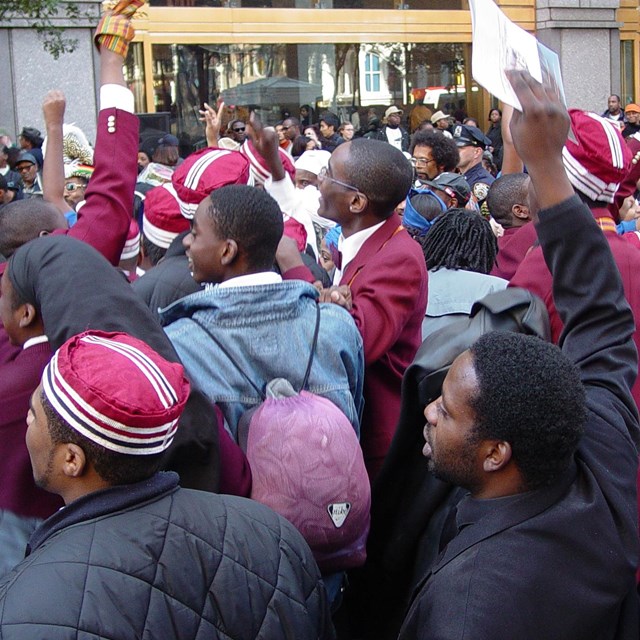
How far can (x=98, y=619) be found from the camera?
1.72 m

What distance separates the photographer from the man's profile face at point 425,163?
22.3 feet

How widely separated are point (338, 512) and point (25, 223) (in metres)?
1.95

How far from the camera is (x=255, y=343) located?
8.93ft

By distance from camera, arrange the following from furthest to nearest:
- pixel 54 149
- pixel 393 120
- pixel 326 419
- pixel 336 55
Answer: pixel 336 55 < pixel 393 120 < pixel 54 149 < pixel 326 419

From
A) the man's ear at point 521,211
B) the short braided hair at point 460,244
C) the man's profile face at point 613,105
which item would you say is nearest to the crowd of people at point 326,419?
the short braided hair at point 460,244

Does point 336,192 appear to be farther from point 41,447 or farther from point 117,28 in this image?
point 41,447

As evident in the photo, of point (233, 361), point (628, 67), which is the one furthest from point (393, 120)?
point (233, 361)

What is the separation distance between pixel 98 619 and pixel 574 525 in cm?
91

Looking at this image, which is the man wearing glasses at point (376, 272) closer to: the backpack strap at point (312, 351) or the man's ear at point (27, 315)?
the backpack strap at point (312, 351)

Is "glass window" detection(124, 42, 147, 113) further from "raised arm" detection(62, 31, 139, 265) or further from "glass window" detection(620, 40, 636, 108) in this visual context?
"raised arm" detection(62, 31, 139, 265)

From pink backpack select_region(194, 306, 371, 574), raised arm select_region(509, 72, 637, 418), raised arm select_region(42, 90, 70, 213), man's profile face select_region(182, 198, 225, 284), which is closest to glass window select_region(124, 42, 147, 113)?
raised arm select_region(42, 90, 70, 213)

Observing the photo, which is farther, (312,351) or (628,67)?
(628,67)

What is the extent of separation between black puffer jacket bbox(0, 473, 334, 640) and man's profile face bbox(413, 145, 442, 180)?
16.3ft

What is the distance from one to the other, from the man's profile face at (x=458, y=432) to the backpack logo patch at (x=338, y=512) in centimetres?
47
